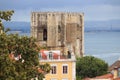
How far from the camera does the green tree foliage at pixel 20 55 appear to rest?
27859mm

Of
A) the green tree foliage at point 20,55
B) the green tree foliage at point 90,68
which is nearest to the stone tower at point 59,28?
the green tree foliage at point 90,68

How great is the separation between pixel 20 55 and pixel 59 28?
77439 millimetres

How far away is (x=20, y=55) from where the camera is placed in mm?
29422

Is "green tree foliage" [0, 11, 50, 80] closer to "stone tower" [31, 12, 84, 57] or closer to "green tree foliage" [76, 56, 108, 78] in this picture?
"green tree foliage" [76, 56, 108, 78]

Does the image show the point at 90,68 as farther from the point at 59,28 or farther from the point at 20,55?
the point at 20,55

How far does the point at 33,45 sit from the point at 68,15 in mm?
78828

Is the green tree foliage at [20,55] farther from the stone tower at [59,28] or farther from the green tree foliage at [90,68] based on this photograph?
the stone tower at [59,28]

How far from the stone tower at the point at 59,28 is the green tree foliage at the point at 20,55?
7464cm

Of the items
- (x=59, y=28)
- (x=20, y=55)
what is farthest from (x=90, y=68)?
(x=20, y=55)

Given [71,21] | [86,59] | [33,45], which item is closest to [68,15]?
[71,21]

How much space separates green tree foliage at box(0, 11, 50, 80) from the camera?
27859 millimetres

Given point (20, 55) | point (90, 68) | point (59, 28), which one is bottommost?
point (90, 68)

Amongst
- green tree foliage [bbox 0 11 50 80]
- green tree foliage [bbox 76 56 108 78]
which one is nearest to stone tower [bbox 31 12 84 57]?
green tree foliage [bbox 76 56 108 78]

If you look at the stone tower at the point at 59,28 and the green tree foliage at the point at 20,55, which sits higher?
the green tree foliage at the point at 20,55
